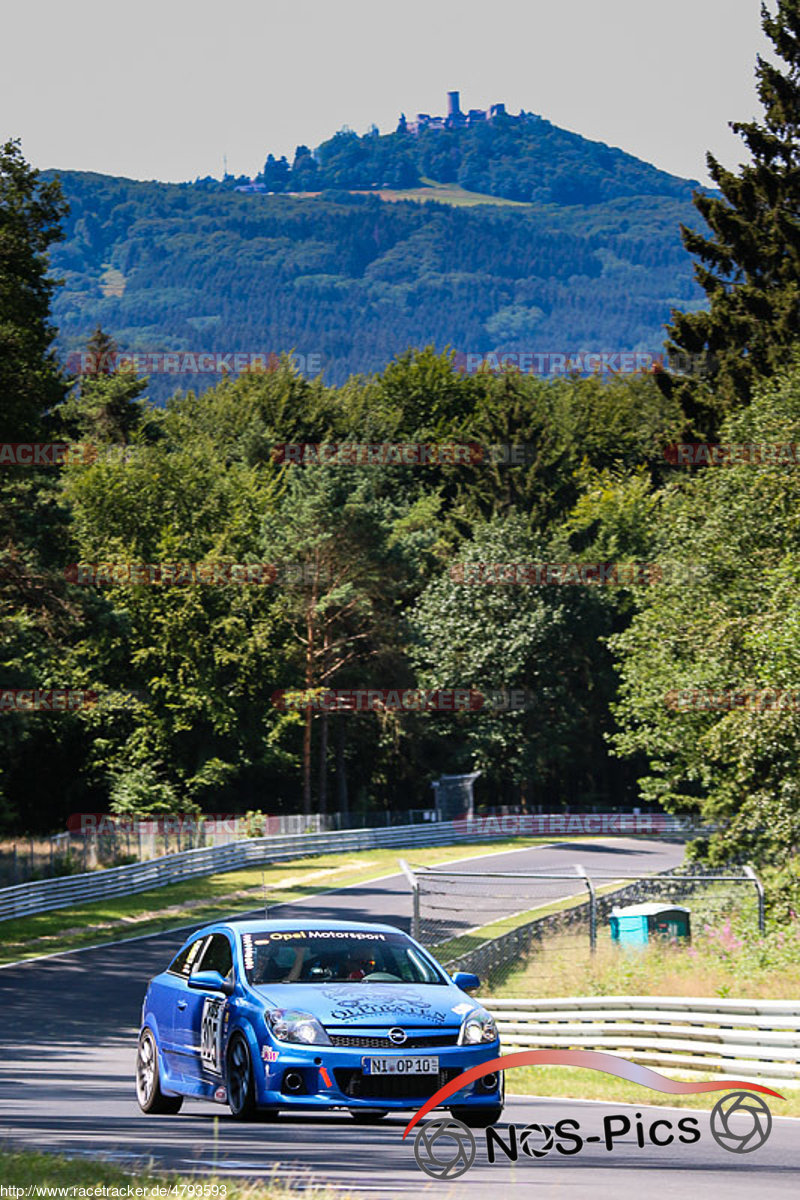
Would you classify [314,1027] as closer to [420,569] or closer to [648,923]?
[648,923]

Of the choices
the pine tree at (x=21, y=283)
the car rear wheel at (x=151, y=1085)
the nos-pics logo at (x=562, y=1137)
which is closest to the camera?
the nos-pics logo at (x=562, y=1137)

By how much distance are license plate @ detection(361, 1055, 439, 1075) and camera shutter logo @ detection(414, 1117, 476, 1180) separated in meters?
0.41

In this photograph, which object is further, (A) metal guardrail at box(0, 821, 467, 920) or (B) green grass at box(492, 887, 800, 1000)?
(A) metal guardrail at box(0, 821, 467, 920)

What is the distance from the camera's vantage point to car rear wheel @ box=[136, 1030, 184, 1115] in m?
12.9

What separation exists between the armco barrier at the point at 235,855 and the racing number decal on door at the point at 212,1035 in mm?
32843

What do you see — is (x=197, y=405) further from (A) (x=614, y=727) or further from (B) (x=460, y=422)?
(A) (x=614, y=727)

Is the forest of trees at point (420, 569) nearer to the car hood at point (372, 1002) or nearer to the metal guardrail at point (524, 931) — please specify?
the metal guardrail at point (524, 931)

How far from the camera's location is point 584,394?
9844 centimetres

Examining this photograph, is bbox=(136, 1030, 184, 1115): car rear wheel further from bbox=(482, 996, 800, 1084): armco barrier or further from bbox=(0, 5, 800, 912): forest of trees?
bbox=(0, 5, 800, 912): forest of trees

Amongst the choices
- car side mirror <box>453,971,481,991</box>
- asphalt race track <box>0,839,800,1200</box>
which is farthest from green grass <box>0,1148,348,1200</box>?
car side mirror <box>453,971,481,991</box>

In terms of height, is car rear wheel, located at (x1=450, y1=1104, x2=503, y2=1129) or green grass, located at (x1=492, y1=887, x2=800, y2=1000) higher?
car rear wheel, located at (x1=450, y1=1104, x2=503, y2=1129)

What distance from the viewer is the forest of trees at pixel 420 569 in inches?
1583

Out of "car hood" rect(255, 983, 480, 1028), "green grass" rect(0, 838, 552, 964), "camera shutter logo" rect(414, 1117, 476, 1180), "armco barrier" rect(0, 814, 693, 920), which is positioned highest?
"car hood" rect(255, 983, 480, 1028)

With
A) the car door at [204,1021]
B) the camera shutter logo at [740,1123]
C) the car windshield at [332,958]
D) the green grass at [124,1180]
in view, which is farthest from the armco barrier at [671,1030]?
the green grass at [124,1180]
